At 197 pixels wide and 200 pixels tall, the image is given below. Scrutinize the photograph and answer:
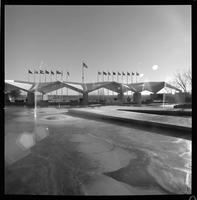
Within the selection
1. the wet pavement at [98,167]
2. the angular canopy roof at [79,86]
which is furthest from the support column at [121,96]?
the wet pavement at [98,167]

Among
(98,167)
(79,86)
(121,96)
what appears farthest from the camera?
(79,86)

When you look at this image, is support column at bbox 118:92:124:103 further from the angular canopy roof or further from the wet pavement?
the wet pavement

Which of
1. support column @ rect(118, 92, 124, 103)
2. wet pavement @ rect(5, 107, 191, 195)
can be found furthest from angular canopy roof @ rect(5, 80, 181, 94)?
wet pavement @ rect(5, 107, 191, 195)

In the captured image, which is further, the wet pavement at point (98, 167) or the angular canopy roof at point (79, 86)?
the angular canopy roof at point (79, 86)

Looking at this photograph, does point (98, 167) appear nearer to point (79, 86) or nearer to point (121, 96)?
point (121, 96)

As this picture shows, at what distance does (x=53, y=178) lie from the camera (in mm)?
2244

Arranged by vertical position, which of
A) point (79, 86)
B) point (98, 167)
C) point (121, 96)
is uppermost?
point (79, 86)

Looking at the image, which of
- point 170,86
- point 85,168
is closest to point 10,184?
point 85,168

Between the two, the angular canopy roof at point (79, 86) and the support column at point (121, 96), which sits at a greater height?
the angular canopy roof at point (79, 86)

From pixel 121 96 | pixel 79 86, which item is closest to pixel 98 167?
pixel 121 96

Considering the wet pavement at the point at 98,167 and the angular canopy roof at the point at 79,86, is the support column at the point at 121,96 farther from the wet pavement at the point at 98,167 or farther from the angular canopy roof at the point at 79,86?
the wet pavement at the point at 98,167
